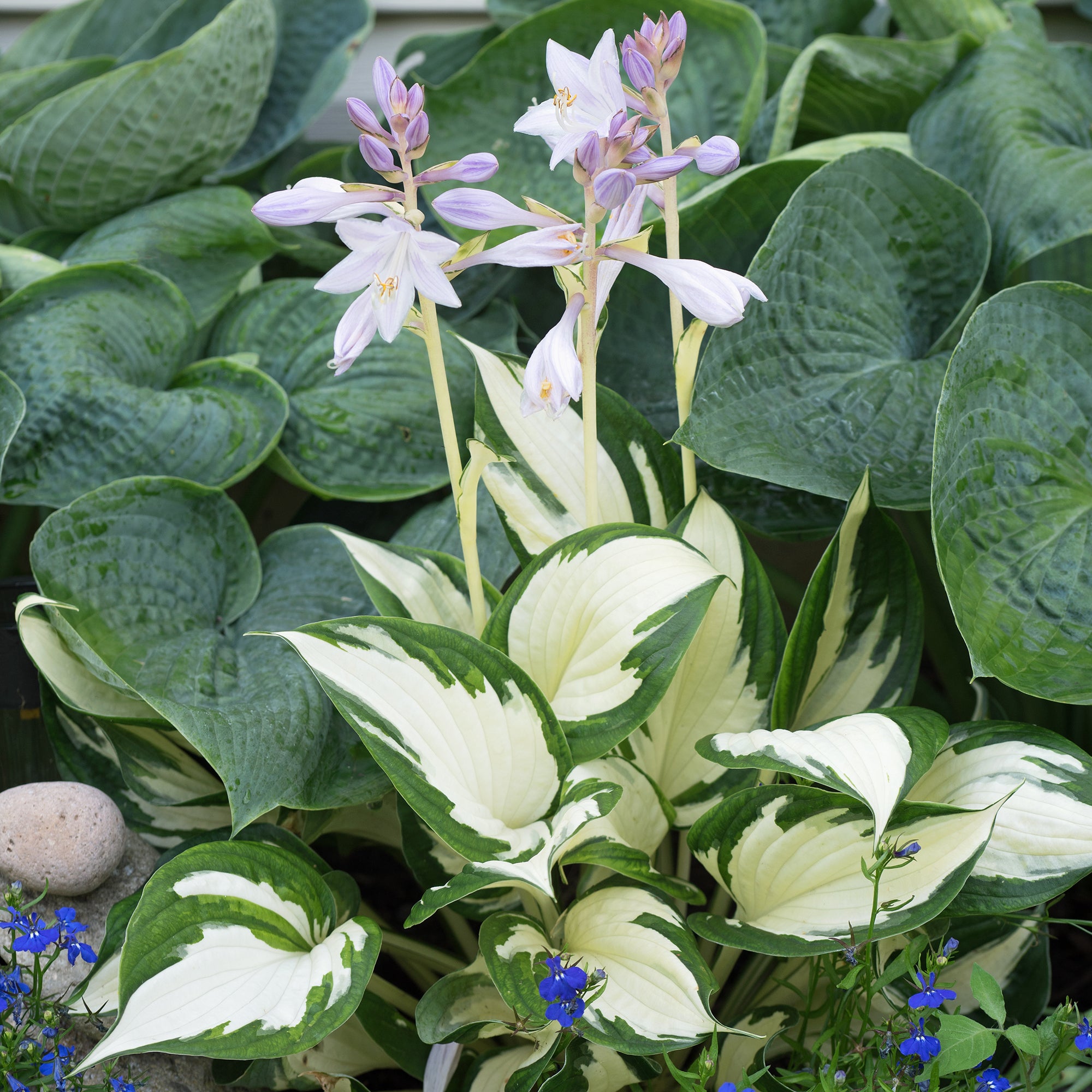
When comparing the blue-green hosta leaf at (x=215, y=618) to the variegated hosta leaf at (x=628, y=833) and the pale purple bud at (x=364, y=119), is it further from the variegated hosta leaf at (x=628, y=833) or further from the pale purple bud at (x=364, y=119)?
the pale purple bud at (x=364, y=119)

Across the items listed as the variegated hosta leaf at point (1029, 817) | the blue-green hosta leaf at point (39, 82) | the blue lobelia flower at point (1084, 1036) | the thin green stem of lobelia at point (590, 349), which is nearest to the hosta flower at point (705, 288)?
the thin green stem of lobelia at point (590, 349)

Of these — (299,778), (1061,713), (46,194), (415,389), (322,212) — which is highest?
(322,212)

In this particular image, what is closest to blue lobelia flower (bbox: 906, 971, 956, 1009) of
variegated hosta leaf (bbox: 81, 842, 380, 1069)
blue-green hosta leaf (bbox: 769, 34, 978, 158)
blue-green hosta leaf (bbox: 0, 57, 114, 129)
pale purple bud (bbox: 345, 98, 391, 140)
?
variegated hosta leaf (bbox: 81, 842, 380, 1069)

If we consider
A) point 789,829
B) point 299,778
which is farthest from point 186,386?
point 789,829

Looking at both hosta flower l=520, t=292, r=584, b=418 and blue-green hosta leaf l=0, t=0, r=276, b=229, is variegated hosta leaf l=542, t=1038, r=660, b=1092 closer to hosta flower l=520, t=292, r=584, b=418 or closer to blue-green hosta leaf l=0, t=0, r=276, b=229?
hosta flower l=520, t=292, r=584, b=418

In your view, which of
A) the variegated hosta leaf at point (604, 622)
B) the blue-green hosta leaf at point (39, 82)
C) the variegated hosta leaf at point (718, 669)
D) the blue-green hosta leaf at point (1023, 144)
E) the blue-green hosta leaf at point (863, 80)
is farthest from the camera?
the blue-green hosta leaf at point (39, 82)

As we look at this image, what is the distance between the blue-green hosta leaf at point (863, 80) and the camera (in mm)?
1082

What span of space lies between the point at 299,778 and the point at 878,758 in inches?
16.2

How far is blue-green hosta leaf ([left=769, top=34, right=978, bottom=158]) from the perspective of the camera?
3.55 ft

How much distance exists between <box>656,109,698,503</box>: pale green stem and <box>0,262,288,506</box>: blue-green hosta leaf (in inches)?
16.0

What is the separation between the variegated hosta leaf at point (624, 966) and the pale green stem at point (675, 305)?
1.06 ft

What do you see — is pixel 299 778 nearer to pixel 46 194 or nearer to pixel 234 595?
Result: pixel 234 595

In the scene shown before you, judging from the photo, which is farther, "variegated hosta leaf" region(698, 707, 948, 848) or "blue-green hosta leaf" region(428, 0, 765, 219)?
"blue-green hosta leaf" region(428, 0, 765, 219)

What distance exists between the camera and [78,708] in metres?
0.80
